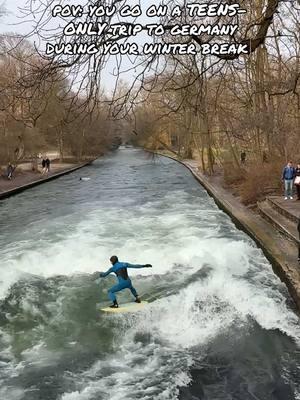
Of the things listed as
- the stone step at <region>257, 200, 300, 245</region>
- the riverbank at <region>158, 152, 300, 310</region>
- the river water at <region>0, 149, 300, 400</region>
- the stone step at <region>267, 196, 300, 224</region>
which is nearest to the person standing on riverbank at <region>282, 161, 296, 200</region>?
the stone step at <region>267, 196, 300, 224</region>

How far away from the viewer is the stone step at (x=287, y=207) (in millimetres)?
14644

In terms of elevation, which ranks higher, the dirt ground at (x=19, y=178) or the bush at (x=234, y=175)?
the bush at (x=234, y=175)

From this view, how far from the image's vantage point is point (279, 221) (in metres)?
15.0

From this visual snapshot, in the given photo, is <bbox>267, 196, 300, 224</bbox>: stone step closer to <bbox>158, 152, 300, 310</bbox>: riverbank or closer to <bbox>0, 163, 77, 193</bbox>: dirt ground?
<bbox>158, 152, 300, 310</bbox>: riverbank

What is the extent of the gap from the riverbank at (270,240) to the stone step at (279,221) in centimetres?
15

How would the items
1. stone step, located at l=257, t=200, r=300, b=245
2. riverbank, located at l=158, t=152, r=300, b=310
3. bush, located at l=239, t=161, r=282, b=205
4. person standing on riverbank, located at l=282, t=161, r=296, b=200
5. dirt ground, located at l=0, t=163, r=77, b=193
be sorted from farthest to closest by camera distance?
dirt ground, located at l=0, t=163, r=77, b=193 < bush, located at l=239, t=161, r=282, b=205 < person standing on riverbank, located at l=282, t=161, r=296, b=200 < stone step, located at l=257, t=200, r=300, b=245 < riverbank, located at l=158, t=152, r=300, b=310

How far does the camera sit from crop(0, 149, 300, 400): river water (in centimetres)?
689

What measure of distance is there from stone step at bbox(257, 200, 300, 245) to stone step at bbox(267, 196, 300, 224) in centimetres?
10

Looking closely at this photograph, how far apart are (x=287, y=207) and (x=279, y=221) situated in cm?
146

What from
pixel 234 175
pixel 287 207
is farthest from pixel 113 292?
pixel 234 175

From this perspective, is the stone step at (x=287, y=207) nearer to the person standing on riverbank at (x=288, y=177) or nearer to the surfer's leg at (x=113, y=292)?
the person standing on riverbank at (x=288, y=177)

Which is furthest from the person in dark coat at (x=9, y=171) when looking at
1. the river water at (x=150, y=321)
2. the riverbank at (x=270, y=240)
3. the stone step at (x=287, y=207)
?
the stone step at (x=287, y=207)

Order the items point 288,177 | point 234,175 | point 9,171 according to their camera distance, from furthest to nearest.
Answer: point 9,171 < point 234,175 < point 288,177

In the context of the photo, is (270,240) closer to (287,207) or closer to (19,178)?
(287,207)
